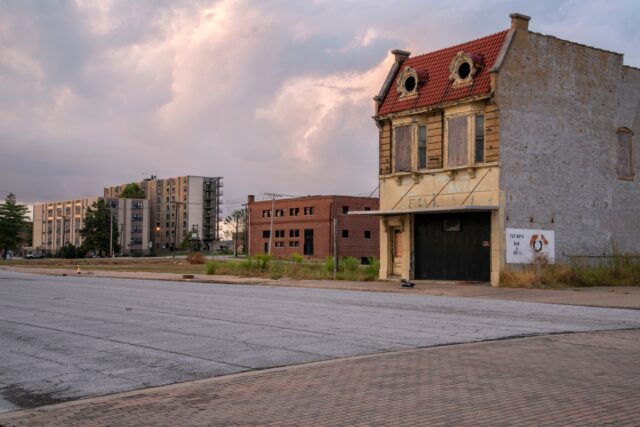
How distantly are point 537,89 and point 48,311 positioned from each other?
22.8m

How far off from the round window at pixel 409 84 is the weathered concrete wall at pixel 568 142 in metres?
5.71

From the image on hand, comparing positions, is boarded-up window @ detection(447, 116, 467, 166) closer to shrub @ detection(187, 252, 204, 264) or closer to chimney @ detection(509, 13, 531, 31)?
chimney @ detection(509, 13, 531, 31)

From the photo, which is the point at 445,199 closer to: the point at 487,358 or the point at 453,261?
the point at 453,261

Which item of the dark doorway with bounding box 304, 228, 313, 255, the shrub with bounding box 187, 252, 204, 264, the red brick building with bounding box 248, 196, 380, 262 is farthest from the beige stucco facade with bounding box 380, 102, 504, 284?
the dark doorway with bounding box 304, 228, 313, 255

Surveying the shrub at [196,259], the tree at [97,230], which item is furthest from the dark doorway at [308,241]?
the tree at [97,230]

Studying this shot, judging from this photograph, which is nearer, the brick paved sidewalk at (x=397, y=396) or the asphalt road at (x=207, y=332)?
the brick paved sidewalk at (x=397, y=396)

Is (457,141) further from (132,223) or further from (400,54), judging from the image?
(132,223)

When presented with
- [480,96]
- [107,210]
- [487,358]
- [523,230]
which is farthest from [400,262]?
[107,210]

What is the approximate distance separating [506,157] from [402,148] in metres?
6.13

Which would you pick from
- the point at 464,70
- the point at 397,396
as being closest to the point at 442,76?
the point at 464,70

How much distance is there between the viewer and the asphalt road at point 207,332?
31.6 ft

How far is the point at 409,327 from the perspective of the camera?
1471 cm

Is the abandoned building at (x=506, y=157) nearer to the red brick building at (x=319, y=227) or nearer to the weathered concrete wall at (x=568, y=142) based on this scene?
the weathered concrete wall at (x=568, y=142)

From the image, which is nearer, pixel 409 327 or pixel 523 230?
pixel 409 327
